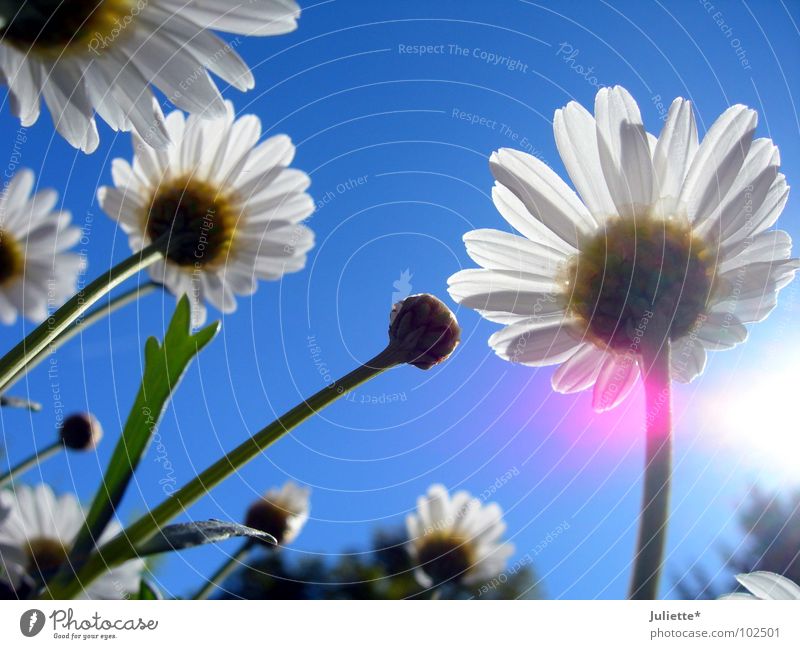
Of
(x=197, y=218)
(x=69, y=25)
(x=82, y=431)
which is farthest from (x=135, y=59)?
(x=82, y=431)

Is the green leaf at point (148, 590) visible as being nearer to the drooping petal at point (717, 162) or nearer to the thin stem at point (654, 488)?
the thin stem at point (654, 488)

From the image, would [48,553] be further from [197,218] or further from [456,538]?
[456,538]

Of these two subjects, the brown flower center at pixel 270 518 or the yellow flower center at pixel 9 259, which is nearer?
the yellow flower center at pixel 9 259

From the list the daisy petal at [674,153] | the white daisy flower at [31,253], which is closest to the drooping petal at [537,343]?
the daisy petal at [674,153]

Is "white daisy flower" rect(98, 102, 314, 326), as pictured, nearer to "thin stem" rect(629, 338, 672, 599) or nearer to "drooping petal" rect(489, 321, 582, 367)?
"drooping petal" rect(489, 321, 582, 367)

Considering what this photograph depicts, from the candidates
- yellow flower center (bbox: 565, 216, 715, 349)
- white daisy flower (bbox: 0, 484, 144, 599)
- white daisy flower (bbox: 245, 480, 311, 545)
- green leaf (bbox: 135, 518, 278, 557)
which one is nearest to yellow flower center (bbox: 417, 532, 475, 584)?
white daisy flower (bbox: 245, 480, 311, 545)
